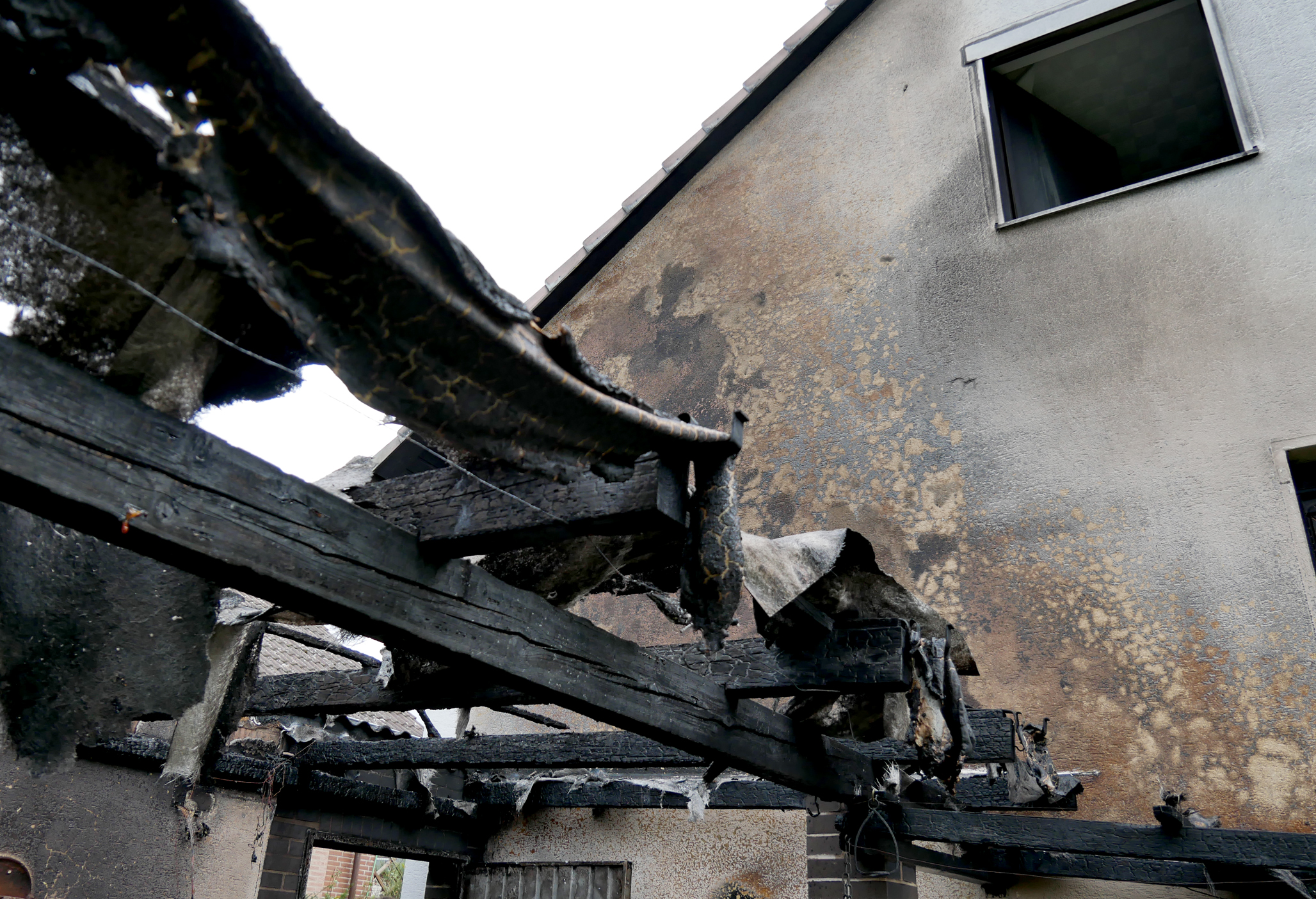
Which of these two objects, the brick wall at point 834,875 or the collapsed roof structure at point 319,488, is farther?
the brick wall at point 834,875

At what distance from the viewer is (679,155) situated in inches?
317

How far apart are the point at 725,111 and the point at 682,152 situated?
0.51 metres

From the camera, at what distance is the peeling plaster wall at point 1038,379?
5020mm

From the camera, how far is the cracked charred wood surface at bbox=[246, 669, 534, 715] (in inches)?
155

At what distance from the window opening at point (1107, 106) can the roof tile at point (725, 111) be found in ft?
6.65

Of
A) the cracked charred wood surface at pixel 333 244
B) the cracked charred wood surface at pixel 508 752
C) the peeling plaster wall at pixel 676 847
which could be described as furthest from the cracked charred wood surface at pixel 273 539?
the peeling plaster wall at pixel 676 847

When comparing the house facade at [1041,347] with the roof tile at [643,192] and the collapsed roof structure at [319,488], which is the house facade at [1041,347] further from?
the collapsed roof structure at [319,488]

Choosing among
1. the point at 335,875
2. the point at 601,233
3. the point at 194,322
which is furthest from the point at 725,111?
the point at 335,875

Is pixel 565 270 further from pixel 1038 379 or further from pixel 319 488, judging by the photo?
pixel 319 488

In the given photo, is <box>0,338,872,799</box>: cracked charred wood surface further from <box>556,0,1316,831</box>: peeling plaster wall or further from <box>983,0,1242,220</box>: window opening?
<box>983,0,1242,220</box>: window opening

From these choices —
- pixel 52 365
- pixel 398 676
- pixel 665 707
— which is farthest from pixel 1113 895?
pixel 52 365

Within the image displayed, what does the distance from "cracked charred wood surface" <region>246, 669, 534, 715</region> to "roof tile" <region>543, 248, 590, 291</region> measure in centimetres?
443

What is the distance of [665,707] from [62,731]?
1.88m

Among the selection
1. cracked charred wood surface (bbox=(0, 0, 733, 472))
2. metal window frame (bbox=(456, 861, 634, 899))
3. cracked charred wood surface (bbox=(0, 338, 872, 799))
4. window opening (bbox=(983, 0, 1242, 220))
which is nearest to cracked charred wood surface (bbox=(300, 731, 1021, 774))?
cracked charred wood surface (bbox=(0, 338, 872, 799))
